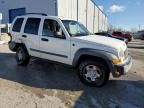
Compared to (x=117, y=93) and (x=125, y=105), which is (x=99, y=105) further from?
(x=117, y=93)

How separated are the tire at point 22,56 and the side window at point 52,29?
141cm

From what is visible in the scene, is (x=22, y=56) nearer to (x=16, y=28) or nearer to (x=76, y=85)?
(x=16, y=28)

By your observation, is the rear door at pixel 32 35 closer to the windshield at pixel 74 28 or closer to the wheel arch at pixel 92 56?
the windshield at pixel 74 28

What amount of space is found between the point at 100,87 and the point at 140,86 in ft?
4.31

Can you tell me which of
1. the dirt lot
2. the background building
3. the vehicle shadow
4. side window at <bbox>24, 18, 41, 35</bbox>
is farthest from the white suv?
the background building

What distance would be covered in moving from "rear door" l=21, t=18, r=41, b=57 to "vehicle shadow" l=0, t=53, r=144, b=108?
2.52ft

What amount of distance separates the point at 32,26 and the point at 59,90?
10.3 feet

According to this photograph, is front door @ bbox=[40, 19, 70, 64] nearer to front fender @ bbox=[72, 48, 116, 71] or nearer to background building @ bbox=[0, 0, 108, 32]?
front fender @ bbox=[72, 48, 116, 71]

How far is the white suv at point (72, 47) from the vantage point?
276 inches

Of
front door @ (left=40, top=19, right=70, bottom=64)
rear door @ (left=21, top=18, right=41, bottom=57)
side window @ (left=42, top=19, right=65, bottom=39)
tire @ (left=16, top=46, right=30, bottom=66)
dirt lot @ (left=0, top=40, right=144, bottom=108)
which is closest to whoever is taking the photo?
dirt lot @ (left=0, top=40, right=144, bottom=108)

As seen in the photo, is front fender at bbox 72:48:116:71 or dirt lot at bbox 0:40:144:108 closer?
dirt lot at bbox 0:40:144:108

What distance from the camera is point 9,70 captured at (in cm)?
899

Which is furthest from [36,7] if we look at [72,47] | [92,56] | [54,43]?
[92,56]

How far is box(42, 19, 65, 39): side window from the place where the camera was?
7.92 meters
